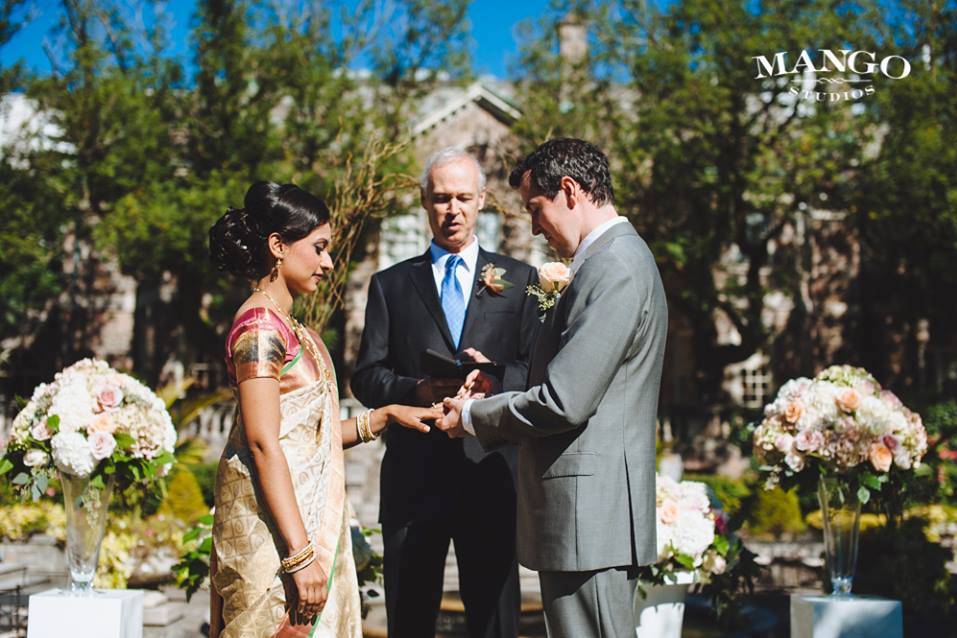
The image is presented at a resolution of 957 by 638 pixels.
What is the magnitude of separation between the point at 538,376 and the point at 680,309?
64.1 feet

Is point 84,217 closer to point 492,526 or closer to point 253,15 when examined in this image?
point 253,15

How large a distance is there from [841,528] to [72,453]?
4.05 metres

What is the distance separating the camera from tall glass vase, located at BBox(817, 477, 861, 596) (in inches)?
201

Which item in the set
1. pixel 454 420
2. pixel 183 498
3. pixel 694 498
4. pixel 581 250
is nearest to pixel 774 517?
pixel 183 498

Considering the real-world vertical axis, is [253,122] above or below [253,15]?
below

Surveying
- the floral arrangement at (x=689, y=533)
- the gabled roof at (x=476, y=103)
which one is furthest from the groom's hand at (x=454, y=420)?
the gabled roof at (x=476, y=103)

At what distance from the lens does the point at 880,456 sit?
5.04m

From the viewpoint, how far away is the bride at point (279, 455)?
9.90 feet

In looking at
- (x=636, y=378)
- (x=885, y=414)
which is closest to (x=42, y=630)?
(x=636, y=378)

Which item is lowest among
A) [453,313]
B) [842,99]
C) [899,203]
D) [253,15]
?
[453,313]

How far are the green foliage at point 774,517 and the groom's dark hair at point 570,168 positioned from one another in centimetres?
1109

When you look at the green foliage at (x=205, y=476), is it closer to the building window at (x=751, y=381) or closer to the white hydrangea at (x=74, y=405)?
the white hydrangea at (x=74, y=405)

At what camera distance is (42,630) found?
4.42m

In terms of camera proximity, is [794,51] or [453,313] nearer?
[453,313]
